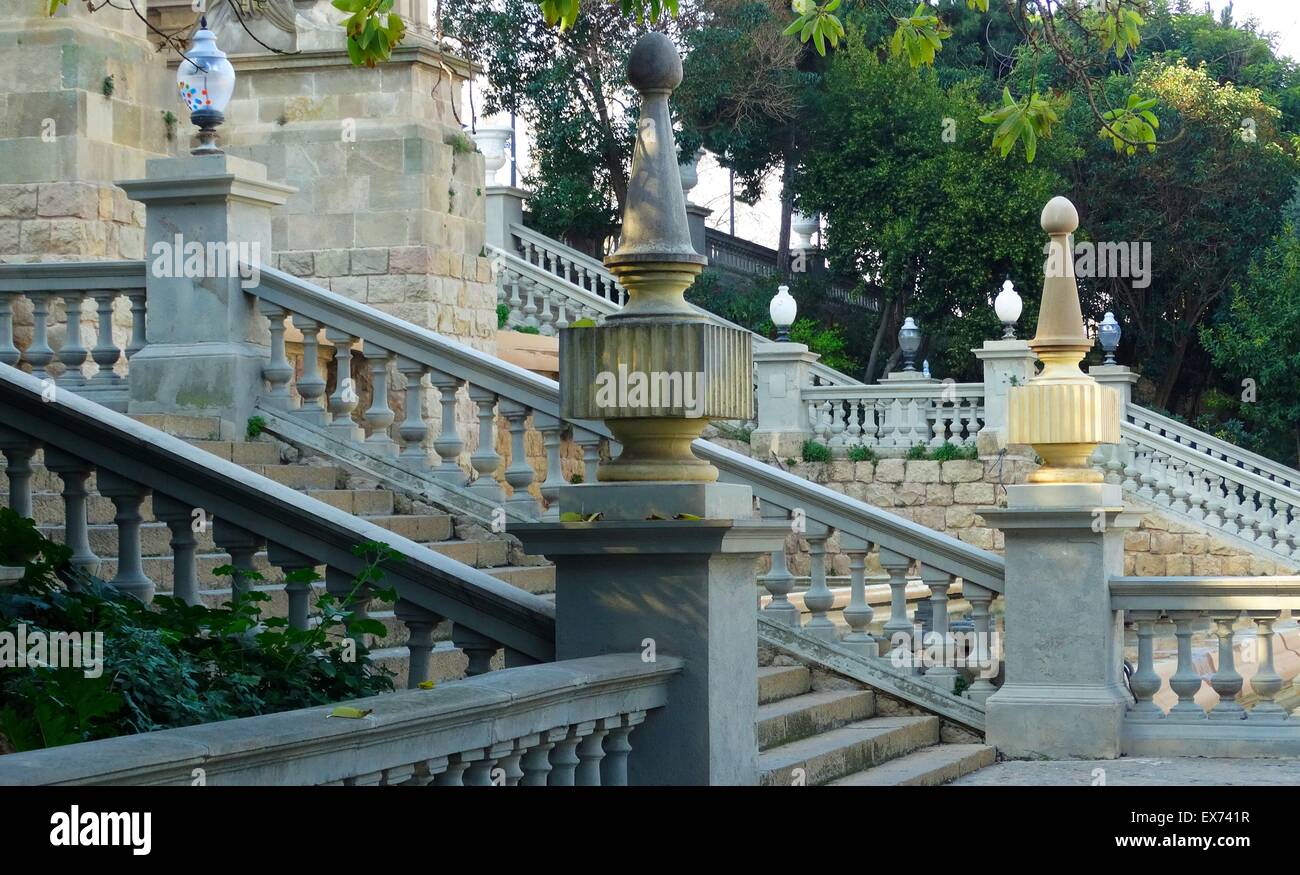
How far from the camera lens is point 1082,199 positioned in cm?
3178

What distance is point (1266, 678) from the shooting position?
8555 millimetres

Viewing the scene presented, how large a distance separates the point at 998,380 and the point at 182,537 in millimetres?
15455

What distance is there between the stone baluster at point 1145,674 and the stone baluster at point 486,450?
350 centimetres

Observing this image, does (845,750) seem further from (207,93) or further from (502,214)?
(502,214)

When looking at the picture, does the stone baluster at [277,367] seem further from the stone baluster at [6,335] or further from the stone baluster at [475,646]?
the stone baluster at [475,646]

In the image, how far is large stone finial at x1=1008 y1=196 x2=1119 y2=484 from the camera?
8.88 m

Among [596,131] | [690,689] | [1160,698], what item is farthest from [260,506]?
[596,131]

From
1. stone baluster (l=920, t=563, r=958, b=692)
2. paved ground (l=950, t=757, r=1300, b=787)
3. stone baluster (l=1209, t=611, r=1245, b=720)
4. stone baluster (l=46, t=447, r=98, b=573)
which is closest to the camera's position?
stone baluster (l=46, t=447, r=98, b=573)

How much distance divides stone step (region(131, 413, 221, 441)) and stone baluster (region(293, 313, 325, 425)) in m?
0.48

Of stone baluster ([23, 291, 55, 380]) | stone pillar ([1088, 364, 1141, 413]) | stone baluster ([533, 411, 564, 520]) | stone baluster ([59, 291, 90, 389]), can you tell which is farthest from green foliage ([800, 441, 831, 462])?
stone baluster ([23, 291, 55, 380])

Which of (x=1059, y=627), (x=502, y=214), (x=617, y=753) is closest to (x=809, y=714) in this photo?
(x=1059, y=627)

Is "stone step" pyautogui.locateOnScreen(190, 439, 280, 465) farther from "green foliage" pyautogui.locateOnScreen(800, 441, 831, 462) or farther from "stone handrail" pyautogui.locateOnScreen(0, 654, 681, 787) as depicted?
"green foliage" pyautogui.locateOnScreen(800, 441, 831, 462)
